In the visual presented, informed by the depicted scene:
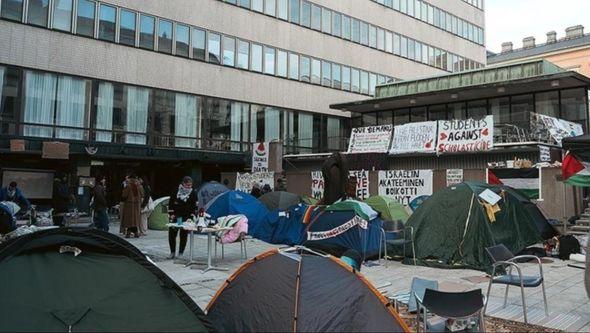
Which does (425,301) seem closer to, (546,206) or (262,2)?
(546,206)

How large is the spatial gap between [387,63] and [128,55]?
19.4 metres

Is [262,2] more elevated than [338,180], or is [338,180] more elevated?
[262,2]

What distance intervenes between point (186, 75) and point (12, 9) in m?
8.28

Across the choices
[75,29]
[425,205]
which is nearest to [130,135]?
[75,29]

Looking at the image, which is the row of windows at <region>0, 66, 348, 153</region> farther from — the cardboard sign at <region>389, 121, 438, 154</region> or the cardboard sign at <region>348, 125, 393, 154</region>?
the cardboard sign at <region>389, 121, 438, 154</region>

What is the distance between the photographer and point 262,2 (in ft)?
94.9

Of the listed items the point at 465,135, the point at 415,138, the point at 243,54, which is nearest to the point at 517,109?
the point at 465,135

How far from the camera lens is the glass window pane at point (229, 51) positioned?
27125mm

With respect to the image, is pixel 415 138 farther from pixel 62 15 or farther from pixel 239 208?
pixel 62 15

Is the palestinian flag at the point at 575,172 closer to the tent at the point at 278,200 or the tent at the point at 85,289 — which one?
the tent at the point at 278,200

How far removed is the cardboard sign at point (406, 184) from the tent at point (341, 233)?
674 cm

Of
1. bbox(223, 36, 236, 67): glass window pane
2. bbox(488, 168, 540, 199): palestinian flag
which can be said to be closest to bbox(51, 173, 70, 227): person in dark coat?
bbox(488, 168, 540, 199): palestinian flag

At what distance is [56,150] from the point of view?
2019cm

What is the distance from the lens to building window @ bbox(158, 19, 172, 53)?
24.6m
